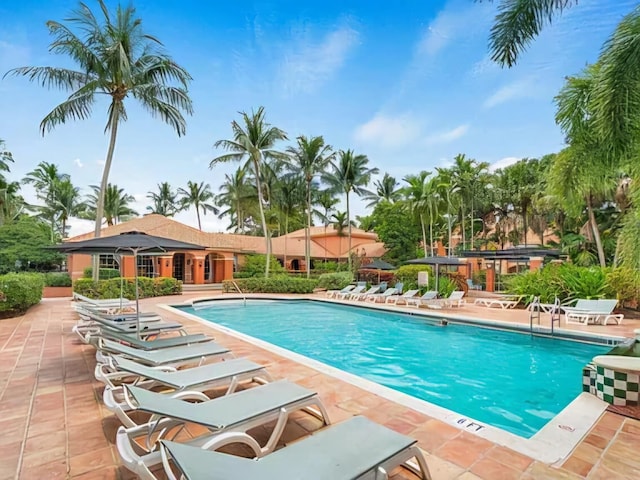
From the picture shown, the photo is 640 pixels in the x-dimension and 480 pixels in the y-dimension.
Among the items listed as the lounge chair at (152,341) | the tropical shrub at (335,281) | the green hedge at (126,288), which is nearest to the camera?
the lounge chair at (152,341)

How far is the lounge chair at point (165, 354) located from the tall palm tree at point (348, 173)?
2293cm

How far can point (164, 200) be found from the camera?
47.3 meters

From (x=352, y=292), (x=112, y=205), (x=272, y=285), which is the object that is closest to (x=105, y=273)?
(x=272, y=285)

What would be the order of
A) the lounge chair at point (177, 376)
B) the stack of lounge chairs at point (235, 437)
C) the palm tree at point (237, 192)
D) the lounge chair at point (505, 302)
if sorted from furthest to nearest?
the palm tree at point (237, 192) < the lounge chair at point (505, 302) < the lounge chair at point (177, 376) < the stack of lounge chairs at point (235, 437)

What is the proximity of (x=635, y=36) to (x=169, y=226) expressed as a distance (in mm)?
27055

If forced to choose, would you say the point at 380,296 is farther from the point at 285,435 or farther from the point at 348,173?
the point at 285,435

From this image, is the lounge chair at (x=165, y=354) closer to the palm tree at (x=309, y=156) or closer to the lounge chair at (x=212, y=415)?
the lounge chair at (x=212, y=415)

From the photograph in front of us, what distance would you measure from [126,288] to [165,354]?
14774 mm

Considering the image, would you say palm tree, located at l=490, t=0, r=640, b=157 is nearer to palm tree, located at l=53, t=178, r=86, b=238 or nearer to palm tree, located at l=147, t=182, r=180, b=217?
palm tree, located at l=53, t=178, r=86, b=238

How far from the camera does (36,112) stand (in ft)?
50.8

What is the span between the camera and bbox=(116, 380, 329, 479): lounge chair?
101 inches

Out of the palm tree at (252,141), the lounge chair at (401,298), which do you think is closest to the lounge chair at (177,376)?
the lounge chair at (401,298)

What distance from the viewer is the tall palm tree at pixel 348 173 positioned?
28156 mm

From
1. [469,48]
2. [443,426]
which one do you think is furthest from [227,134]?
[443,426]
